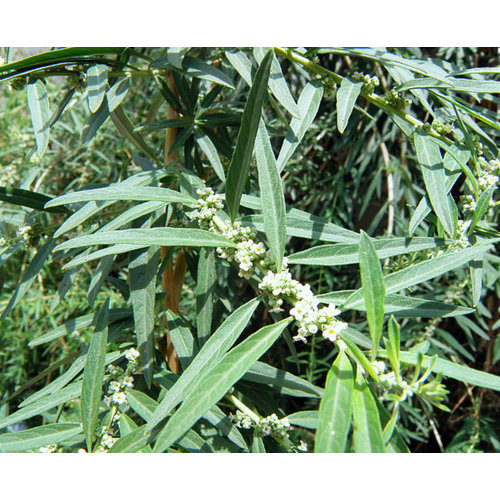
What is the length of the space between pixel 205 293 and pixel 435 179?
1.13 feet

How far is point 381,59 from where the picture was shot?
2.31 feet

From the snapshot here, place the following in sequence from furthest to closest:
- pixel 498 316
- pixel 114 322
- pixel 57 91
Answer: pixel 57 91 < pixel 498 316 < pixel 114 322

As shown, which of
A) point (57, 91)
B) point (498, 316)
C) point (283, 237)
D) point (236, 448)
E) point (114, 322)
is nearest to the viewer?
point (283, 237)

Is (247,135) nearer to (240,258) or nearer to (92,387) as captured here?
(240,258)

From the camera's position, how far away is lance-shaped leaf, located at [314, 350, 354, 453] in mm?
379

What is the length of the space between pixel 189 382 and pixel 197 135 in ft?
1.56

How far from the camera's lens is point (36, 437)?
2.08ft

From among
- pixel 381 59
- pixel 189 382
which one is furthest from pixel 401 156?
pixel 189 382

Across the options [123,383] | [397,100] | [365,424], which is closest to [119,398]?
[123,383]

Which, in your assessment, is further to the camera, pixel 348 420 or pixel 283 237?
pixel 283 237

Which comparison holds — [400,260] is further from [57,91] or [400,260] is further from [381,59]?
[57,91]

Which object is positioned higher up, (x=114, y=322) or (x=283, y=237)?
(x=283, y=237)

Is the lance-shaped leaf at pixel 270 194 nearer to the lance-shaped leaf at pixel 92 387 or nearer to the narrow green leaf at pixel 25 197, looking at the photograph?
the lance-shaped leaf at pixel 92 387

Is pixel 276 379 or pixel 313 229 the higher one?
pixel 313 229
